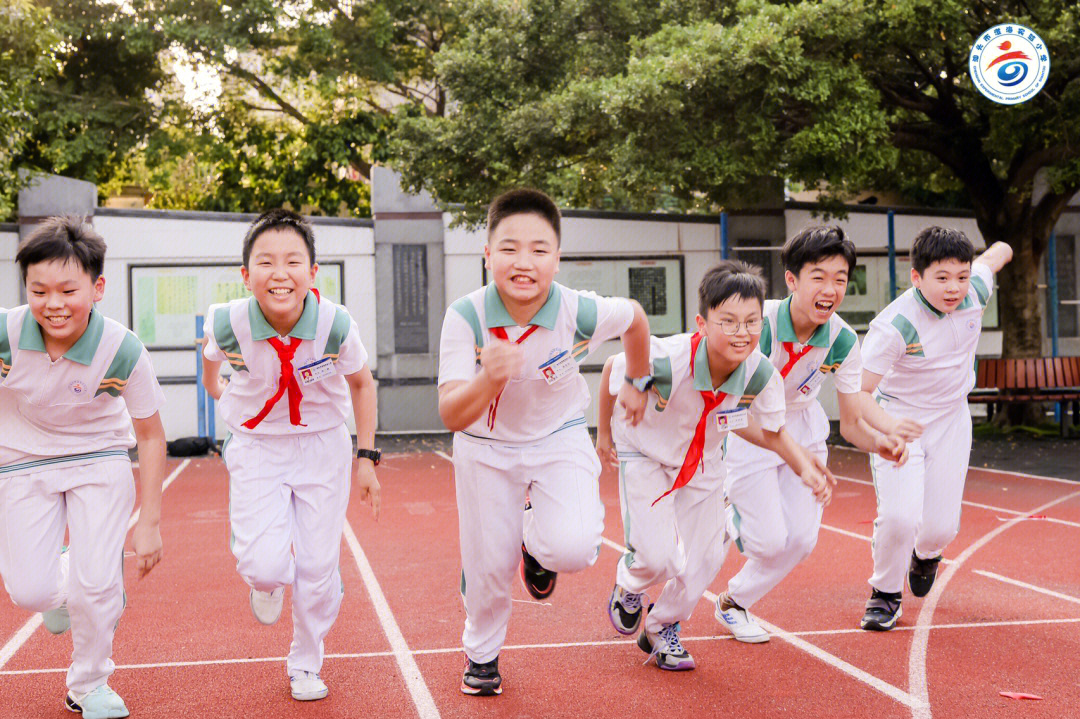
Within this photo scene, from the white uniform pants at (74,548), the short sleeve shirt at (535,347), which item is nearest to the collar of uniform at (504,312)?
Answer: the short sleeve shirt at (535,347)

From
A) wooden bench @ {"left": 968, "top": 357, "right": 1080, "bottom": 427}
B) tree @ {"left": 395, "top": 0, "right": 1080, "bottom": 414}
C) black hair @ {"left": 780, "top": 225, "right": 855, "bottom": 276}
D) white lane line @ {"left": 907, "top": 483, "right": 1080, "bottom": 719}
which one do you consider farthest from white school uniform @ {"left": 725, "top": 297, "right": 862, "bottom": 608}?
wooden bench @ {"left": 968, "top": 357, "right": 1080, "bottom": 427}

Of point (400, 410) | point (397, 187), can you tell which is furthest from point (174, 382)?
point (397, 187)

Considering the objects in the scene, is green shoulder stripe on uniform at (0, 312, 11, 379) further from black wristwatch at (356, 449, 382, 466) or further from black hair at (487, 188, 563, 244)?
black hair at (487, 188, 563, 244)

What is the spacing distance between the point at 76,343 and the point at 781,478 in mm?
3207

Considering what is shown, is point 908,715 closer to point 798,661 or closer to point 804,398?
point 798,661

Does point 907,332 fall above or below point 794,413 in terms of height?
above

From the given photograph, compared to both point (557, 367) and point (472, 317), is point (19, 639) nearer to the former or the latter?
point (472, 317)

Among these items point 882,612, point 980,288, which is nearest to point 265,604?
point 882,612

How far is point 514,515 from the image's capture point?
4.52 metres

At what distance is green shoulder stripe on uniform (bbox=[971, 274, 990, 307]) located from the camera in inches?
236

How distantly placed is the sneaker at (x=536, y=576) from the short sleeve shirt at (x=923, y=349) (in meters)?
2.07

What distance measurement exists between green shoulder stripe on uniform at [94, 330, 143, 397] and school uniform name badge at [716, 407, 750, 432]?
230cm

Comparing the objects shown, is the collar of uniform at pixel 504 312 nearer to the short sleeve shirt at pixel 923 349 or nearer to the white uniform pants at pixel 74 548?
the white uniform pants at pixel 74 548

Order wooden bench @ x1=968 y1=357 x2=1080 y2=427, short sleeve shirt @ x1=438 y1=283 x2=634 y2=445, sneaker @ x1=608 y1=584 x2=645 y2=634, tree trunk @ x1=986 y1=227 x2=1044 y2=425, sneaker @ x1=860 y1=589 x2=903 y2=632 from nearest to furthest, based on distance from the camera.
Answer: short sleeve shirt @ x1=438 y1=283 x2=634 y2=445 → sneaker @ x1=608 y1=584 x2=645 y2=634 → sneaker @ x1=860 y1=589 x2=903 y2=632 → wooden bench @ x1=968 y1=357 x2=1080 y2=427 → tree trunk @ x1=986 y1=227 x2=1044 y2=425
